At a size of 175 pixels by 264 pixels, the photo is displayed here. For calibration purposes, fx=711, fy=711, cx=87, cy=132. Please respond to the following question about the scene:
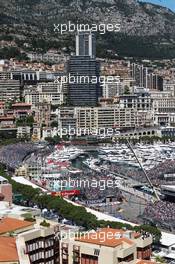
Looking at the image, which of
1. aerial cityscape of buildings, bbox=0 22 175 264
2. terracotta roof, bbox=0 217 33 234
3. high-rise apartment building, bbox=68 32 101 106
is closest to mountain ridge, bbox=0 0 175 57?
aerial cityscape of buildings, bbox=0 22 175 264

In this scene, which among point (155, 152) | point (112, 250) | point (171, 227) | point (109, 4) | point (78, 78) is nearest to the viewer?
point (78, 78)

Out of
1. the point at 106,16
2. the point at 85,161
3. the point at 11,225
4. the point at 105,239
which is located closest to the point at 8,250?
the point at 105,239

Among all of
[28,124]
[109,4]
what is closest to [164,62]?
[109,4]

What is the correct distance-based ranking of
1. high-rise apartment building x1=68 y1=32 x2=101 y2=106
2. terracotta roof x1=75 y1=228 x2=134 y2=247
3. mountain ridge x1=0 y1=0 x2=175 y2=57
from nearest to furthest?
terracotta roof x1=75 y1=228 x2=134 y2=247 < high-rise apartment building x1=68 y1=32 x2=101 y2=106 < mountain ridge x1=0 y1=0 x2=175 y2=57

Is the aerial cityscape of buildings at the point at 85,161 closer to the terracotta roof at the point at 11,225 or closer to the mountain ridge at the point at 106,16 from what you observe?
the terracotta roof at the point at 11,225

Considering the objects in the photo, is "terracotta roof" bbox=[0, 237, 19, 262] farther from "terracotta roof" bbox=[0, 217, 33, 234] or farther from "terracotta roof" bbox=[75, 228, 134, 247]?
"terracotta roof" bbox=[0, 217, 33, 234]

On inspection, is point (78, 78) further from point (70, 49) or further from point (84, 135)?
point (70, 49)

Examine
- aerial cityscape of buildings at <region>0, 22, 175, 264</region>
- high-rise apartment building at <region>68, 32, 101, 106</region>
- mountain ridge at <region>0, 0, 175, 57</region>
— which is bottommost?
aerial cityscape of buildings at <region>0, 22, 175, 264</region>

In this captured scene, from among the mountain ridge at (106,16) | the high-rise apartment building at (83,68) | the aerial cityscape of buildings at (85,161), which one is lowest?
the aerial cityscape of buildings at (85,161)

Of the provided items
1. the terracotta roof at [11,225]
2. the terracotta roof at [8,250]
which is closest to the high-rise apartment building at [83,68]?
the terracotta roof at [11,225]
